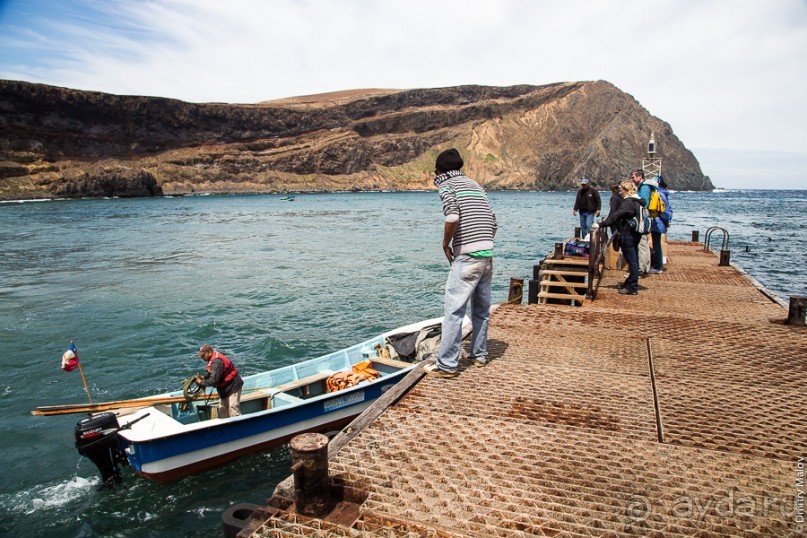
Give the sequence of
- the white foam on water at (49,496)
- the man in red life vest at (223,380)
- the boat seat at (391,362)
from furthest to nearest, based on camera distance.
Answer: the boat seat at (391,362)
the man in red life vest at (223,380)
the white foam on water at (49,496)

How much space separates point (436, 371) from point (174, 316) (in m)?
13.8

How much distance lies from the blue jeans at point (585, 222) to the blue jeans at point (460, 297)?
11090mm

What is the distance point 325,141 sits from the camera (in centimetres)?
16012

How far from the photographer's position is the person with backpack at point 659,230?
1298 cm

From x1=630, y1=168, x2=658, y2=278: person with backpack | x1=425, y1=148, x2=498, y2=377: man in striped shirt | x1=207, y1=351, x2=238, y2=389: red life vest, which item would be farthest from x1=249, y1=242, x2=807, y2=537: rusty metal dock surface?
x1=630, y1=168, x2=658, y2=278: person with backpack

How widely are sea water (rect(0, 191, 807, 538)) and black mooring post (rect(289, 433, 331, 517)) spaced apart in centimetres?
445

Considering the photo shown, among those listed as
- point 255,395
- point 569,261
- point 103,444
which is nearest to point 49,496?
point 103,444

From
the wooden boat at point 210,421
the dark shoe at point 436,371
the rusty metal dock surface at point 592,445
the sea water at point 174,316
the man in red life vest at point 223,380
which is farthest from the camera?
the man in red life vest at point 223,380

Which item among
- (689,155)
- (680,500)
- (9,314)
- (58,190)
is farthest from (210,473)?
(689,155)

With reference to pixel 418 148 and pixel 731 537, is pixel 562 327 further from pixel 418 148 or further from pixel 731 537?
pixel 418 148

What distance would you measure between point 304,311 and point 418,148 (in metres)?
158

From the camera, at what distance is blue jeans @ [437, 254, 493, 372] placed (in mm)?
6047

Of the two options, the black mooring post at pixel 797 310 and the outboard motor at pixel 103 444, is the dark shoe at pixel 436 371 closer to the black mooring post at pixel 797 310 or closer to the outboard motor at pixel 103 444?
the outboard motor at pixel 103 444

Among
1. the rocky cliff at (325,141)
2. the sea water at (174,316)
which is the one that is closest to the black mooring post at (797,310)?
the sea water at (174,316)
